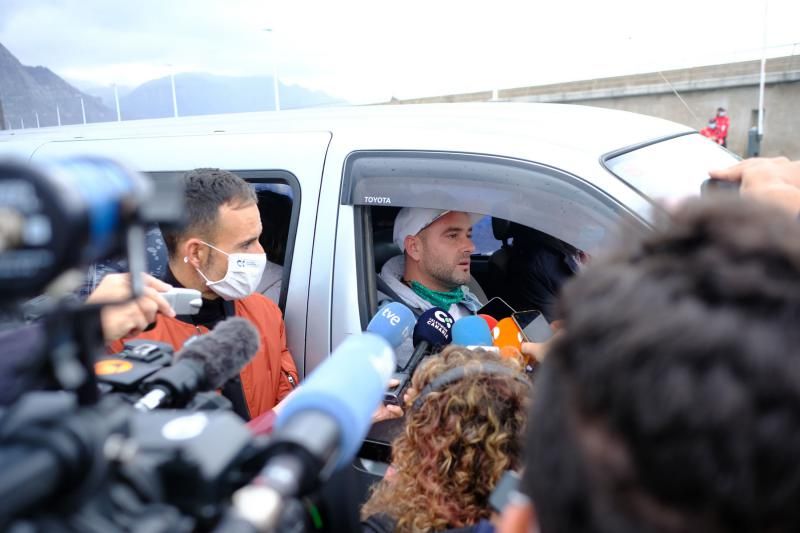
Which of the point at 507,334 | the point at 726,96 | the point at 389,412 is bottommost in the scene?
the point at 389,412

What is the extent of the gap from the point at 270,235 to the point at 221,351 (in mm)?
2188

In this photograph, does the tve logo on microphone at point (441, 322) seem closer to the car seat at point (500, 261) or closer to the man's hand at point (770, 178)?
the man's hand at point (770, 178)

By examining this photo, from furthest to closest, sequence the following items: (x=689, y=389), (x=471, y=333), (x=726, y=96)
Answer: (x=726, y=96), (x=471, y=333), (x=689, y=389)

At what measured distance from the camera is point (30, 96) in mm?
13555

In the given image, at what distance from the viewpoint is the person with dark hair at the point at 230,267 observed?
Result: 2.56 m

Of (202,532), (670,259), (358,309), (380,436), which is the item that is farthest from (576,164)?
(202,532)

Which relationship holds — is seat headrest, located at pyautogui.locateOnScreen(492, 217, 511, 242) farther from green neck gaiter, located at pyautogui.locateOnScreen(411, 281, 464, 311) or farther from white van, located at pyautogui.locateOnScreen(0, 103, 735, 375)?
white van, located at pyautogui.locateOnScreen(0, 103, 735, 375)

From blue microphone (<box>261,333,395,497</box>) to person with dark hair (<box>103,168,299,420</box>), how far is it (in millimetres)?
1705

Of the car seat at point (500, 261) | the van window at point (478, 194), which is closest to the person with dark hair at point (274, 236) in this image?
the van window at point (478, 194)

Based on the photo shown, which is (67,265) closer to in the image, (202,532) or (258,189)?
(202,532)

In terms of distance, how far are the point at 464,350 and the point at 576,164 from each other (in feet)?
2.65

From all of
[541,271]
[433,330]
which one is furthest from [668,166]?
[541,271]

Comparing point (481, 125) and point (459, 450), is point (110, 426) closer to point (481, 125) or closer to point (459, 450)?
point (459, 450)

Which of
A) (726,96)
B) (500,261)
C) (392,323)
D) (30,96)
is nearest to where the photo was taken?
(392,323)
